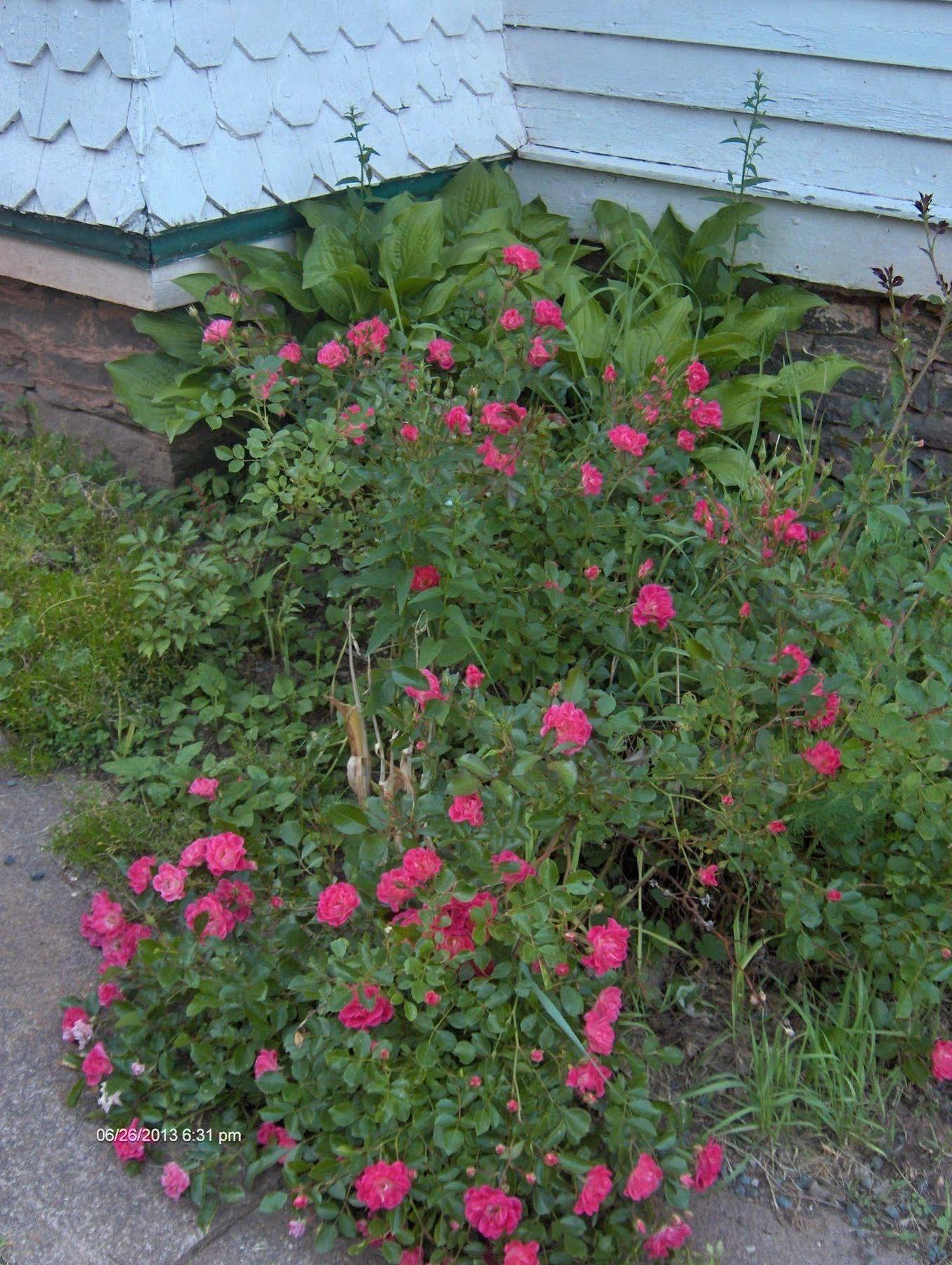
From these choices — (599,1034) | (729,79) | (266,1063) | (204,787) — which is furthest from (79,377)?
(599,1034)

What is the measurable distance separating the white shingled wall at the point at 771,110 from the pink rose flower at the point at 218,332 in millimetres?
1649

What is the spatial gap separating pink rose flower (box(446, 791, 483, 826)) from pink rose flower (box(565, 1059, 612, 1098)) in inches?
15.6

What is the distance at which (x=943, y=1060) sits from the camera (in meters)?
1.90

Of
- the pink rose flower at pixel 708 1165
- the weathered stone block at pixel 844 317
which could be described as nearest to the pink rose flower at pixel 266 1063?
the pink rose flower at pixel 708 1165

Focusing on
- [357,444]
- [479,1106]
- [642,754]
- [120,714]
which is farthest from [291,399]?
[479,1106]

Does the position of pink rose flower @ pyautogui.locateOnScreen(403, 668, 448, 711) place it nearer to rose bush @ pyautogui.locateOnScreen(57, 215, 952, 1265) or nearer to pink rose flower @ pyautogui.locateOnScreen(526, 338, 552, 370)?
rose bush @ pyautogui.locateOnScreen(57, 215, 952, 1265)

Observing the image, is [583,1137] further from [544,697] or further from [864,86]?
[864,86]

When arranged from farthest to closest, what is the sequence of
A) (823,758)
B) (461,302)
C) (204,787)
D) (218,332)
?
(461,302), (218,332), (204,787), (823,758)

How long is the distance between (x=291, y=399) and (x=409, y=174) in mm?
1168

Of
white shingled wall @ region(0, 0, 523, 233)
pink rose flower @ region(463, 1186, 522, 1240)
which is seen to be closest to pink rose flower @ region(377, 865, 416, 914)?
pink rose flower @ region(463, 1186, 522, 1240)

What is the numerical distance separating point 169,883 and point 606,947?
2.48 feet

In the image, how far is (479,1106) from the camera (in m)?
1.75

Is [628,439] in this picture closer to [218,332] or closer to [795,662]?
[795,662]

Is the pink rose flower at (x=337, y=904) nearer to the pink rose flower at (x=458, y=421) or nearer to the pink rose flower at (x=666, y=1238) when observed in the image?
the pink rose flower at (x=666, y=1238)
